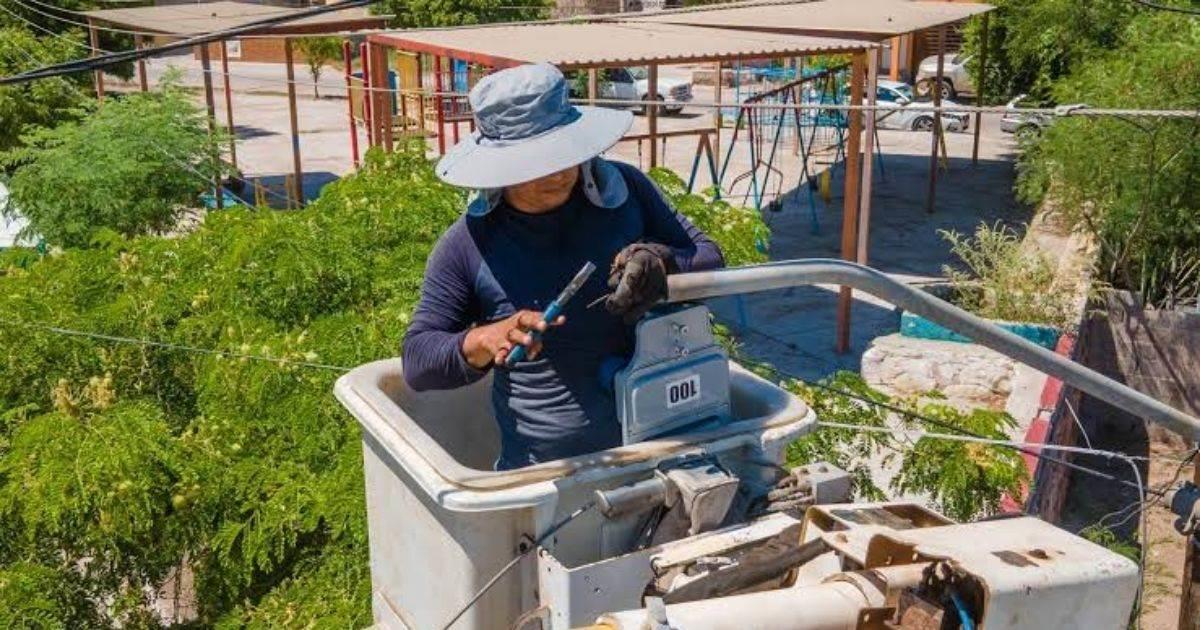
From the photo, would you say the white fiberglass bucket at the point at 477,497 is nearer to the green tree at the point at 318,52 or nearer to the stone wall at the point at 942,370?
the stone wall at the point at 942,370

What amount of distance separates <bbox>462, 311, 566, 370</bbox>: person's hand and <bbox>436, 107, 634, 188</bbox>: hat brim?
31 cm

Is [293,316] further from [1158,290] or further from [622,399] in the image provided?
[1158,290]

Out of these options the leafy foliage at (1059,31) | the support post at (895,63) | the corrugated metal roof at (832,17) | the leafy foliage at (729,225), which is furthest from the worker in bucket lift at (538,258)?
the support post at (895,63)

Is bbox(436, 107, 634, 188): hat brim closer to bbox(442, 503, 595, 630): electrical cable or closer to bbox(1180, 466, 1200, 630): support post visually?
bbox(442, 503, 595, 630): electrical cable

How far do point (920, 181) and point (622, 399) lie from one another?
1864 centimetres

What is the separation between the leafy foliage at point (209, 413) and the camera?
174 inches

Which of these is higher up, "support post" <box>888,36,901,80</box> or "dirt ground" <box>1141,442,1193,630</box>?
"support post" <box>888,36,901,80</box>

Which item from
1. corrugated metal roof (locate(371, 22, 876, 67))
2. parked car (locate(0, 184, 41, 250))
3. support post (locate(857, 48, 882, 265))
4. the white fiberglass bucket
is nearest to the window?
corrugated metal roof (locate(371, 22, 876, 67))

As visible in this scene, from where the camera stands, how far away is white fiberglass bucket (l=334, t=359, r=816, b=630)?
98.7 inches

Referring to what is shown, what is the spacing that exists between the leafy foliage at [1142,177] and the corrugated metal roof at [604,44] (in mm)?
2224

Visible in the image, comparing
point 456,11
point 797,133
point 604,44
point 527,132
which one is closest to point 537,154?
point 527,132

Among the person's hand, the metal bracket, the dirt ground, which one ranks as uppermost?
the person's hand

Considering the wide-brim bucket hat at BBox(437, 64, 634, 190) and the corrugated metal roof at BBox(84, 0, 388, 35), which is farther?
the corrugated metal roof at BBox(84, 0, 388, 35)

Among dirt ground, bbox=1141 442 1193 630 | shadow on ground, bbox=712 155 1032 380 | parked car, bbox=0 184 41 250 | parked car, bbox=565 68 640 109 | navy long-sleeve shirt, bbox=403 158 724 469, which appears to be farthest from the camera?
parked car, bbox=565 68 640 109
